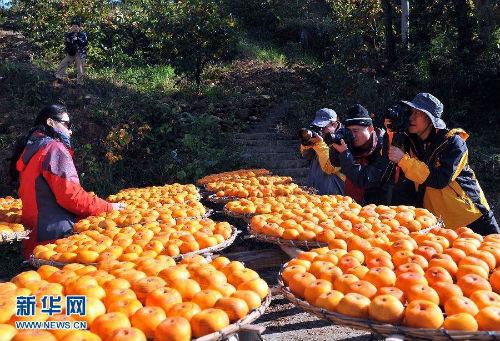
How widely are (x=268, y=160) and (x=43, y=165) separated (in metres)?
6.54

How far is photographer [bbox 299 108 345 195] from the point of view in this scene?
486cm

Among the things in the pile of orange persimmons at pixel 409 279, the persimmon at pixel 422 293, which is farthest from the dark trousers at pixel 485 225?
the persimmon at pixel 422 293

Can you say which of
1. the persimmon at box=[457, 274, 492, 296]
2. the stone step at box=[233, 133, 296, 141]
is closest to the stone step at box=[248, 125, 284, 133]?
the stone step at box=[233, 133, 296, 141]

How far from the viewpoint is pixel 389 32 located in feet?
43.7

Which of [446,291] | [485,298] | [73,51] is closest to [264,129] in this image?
[73,51]

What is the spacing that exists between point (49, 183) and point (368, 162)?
2.90 metres

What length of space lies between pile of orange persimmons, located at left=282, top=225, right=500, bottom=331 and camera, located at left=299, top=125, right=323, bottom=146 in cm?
198

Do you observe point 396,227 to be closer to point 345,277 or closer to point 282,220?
point 282,220

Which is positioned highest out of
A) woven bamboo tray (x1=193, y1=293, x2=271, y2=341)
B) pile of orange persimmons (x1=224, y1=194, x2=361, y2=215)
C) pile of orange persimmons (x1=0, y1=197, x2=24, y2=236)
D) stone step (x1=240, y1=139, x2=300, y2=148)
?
woven bamboo tray (x1=193, y1=293, x2=271, y2=341)

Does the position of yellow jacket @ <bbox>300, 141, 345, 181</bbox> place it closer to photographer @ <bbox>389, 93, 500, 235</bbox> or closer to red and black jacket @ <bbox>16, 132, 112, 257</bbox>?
photographer @ <bbox>389, 93, 500, 235</bbox>

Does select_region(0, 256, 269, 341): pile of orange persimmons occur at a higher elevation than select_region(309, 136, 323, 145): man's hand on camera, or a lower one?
lower

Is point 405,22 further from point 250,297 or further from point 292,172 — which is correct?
point 250,297

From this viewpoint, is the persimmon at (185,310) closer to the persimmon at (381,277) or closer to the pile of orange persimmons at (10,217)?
the persimmon at (381,277)

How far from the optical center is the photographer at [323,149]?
4.86m
